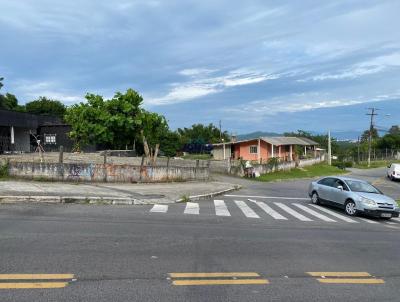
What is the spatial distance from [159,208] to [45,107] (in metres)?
69.0

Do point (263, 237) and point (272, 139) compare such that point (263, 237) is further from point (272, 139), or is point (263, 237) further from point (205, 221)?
point (272, 139)

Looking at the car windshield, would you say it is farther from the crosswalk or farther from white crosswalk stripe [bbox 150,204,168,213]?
white crosswalk stripe [bbox 150,204,168,213]

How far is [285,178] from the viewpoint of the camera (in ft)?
139

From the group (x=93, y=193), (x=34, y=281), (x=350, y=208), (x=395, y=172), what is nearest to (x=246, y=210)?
(x=350, y=208)

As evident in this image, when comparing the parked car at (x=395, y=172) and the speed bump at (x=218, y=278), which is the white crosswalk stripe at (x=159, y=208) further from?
the parked car at (x=395, y=172)

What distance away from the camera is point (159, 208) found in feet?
50.9

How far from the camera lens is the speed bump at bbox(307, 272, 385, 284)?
274 inches

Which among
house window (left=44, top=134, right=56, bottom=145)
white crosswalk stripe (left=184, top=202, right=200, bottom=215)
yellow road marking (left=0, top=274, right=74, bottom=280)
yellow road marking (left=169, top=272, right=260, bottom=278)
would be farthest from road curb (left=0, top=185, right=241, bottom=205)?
house window (left=44, top=134, right=56, bottom=145)

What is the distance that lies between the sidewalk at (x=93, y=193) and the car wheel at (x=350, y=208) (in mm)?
6296

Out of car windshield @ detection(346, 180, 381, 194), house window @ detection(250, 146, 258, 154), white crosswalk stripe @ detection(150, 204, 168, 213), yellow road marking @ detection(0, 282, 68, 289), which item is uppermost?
house window @ detection(250, 146, 258, 154)

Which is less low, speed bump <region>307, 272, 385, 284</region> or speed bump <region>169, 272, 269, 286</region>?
speed bump <region>169, 272, 269, 286</region>

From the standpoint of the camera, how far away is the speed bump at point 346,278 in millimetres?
6969

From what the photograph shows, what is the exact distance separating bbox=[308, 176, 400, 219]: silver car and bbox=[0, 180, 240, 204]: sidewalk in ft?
17.0

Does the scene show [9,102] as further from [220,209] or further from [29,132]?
[220,209]
